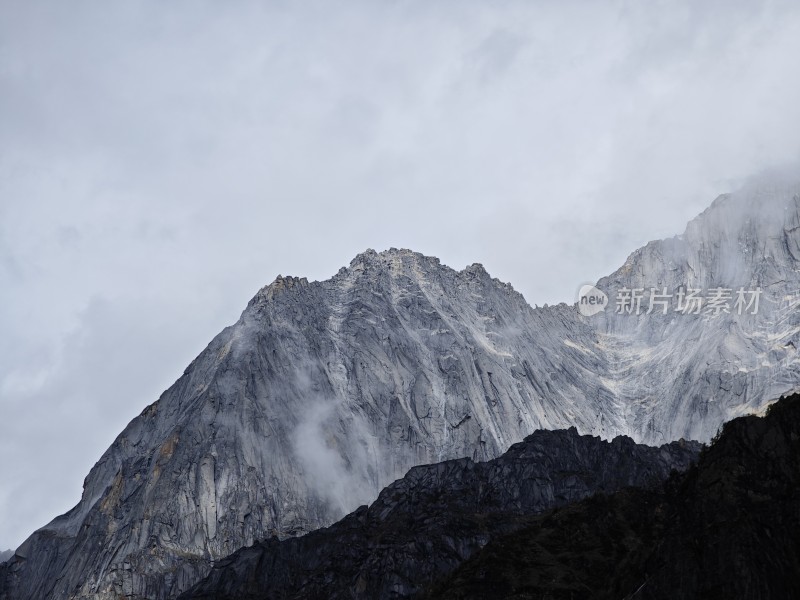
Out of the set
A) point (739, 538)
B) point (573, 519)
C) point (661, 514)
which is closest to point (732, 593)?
point (739, 538)

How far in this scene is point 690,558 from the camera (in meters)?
128

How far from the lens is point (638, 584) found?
136375 mm

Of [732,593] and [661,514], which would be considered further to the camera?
[661,514]

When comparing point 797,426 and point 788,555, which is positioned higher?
point 797,426

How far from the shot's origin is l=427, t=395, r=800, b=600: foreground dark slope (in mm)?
122812

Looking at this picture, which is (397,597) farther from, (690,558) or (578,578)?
(690,558)

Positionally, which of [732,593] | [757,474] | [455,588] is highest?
[455,588]

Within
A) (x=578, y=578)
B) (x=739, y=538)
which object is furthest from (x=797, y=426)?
(x=578, y=578)

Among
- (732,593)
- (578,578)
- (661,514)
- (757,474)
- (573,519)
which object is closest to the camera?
(732,593)

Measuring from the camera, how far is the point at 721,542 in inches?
4985

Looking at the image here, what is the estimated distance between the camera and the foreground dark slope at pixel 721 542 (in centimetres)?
12281

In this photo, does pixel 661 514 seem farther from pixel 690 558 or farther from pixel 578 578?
pixel 690 558

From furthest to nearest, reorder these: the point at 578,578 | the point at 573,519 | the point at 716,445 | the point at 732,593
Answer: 1. the point at 573,519
2. the point at 578,578
3. the point at 716,445
4. the point at 732,593

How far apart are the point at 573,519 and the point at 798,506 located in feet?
230
